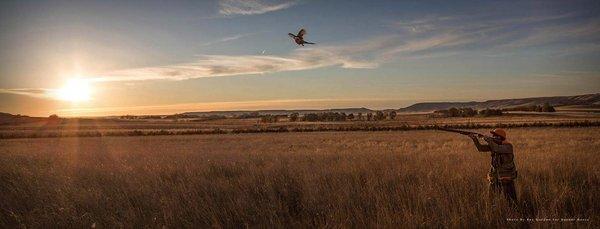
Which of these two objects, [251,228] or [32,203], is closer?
[251,228]

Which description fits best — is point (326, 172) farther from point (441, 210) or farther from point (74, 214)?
point (74, 214)

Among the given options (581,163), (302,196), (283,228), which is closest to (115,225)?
(283,228)

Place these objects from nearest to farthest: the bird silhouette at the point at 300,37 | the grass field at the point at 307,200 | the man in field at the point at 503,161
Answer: the grass field at the point at 307,200 < the man in field at the point at 503,161 < the bird silhouette at the point at 300,37

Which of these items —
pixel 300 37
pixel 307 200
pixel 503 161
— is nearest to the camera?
pixel 503 161

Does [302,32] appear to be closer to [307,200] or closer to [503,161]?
[307,200]

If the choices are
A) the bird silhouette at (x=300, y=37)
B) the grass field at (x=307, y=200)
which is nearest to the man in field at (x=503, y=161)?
the grass field at (x=307, y=200)

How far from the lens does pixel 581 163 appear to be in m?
9.24

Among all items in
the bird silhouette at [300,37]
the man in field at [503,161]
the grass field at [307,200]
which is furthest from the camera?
the bird silhouette at [300,37]

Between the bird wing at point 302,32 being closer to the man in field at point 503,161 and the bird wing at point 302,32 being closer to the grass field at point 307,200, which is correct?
the grass field at point 307,200

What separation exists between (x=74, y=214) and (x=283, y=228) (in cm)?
332

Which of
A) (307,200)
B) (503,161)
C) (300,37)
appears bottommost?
(307,200)

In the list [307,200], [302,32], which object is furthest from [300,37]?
[307,200]

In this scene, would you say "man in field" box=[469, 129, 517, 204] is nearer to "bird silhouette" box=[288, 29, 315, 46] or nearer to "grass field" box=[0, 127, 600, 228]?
"grass field" box=[0, 127, 600, 228]

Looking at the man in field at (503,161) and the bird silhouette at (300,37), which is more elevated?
the bird silhouette at (300,37)
